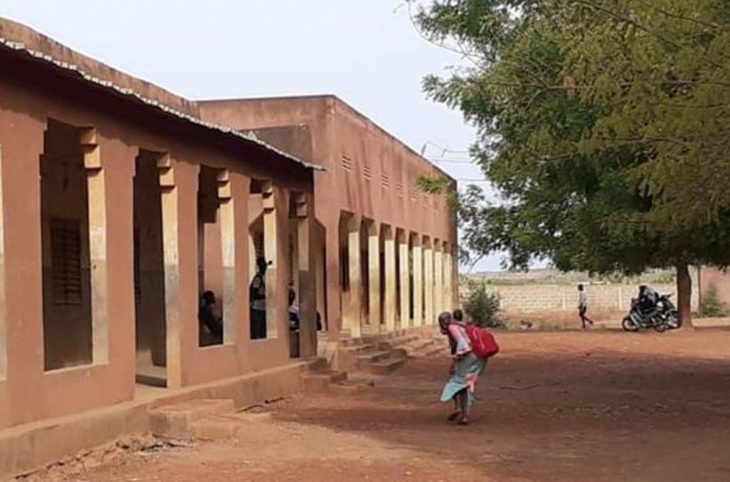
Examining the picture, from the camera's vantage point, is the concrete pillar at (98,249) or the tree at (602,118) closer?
the tree at (602,118)

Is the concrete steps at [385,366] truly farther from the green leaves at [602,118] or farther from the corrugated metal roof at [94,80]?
the corrugated metal roof at [94,80]

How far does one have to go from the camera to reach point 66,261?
48.9 feet

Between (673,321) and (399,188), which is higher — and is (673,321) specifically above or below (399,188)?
below

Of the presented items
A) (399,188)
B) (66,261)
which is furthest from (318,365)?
(399,188)

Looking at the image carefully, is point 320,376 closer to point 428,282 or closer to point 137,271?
point 137,271

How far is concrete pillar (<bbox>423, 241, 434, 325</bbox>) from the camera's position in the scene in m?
32.1

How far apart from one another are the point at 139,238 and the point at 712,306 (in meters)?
37.0

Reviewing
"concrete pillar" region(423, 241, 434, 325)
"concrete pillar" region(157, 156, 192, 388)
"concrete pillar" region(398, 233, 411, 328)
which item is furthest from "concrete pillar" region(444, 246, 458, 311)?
"concrete pillar" region(157, 156, 192, 388)

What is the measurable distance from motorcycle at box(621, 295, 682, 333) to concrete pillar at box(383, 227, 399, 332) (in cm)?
1134

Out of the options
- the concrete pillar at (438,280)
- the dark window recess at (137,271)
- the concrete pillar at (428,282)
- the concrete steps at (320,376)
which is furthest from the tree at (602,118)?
the concrete pillar at (438,280)

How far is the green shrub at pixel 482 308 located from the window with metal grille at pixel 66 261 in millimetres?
26499

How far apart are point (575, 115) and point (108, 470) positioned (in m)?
6.64

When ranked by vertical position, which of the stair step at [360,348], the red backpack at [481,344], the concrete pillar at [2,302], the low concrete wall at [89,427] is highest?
the concrete pillar at [2,302]

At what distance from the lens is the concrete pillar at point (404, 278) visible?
29.3 meters
